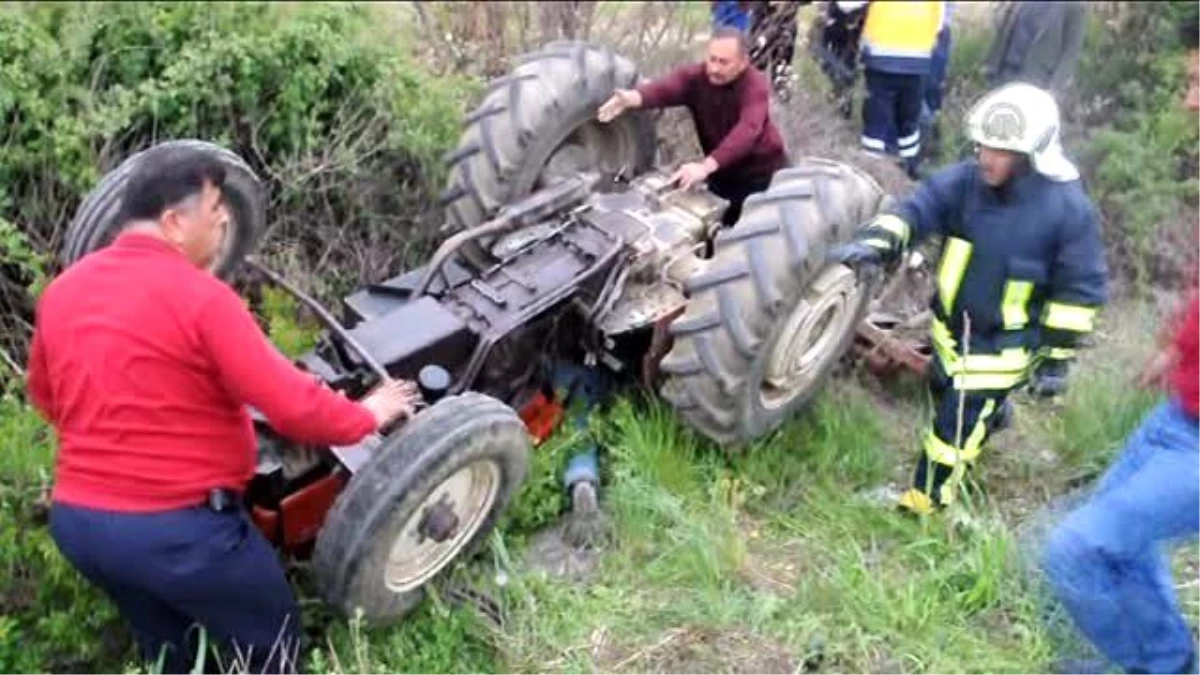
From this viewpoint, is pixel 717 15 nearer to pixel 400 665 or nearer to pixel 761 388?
pixel 761 388

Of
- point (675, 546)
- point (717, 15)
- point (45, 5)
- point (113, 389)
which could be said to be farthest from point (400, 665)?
point (717, 15)

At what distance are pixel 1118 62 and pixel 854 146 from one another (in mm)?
1971

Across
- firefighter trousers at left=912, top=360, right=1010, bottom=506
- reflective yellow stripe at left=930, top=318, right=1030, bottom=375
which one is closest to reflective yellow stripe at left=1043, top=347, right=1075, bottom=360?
reflective yellow stripe at left=930, top=318, right=1030, bottom=375

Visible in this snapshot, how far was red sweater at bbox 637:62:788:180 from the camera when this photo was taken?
5676 millimetres

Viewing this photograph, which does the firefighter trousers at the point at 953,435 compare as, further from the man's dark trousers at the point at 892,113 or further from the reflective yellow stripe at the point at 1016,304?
the man's dark trousers at the point at 892,113

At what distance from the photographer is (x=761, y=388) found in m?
5.00

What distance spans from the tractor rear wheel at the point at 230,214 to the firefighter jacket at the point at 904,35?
383cm

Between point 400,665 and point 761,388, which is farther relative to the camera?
point 761,388

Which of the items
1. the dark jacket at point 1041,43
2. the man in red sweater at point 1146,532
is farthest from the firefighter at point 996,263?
the dark jacket at point 1041,43

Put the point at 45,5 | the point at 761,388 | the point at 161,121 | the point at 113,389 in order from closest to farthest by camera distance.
Result: 1. the point at 113,389
2. the point at 761,388
3. the point at 161,121
4. the point at 45,5

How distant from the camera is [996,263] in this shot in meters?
4.62

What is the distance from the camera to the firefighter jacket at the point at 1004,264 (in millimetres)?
4504

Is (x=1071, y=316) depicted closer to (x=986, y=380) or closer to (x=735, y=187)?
(x=986, y=380)

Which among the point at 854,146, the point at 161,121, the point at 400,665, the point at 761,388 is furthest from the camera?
the point at 854,146
